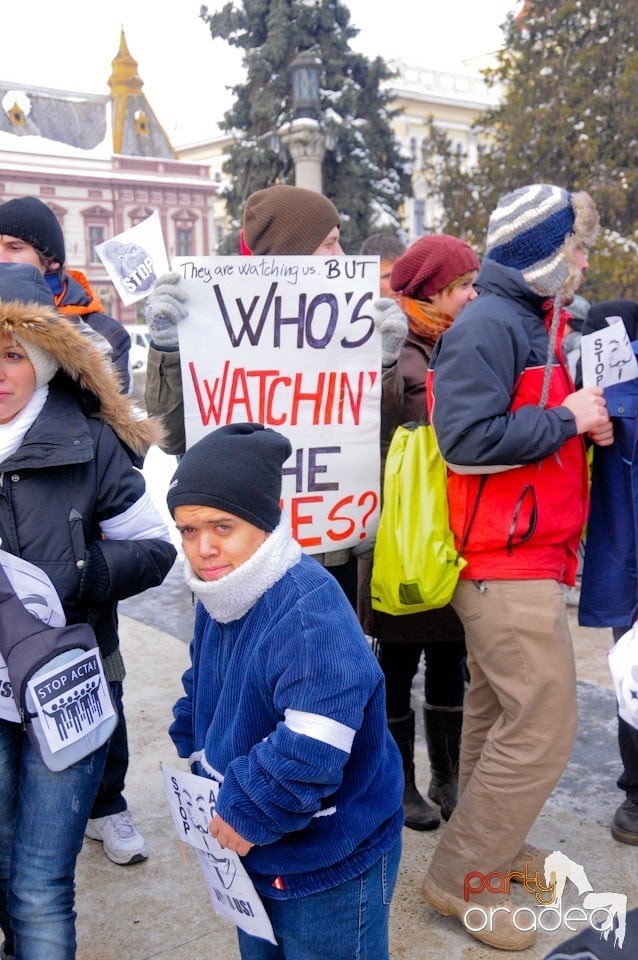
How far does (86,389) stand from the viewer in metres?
2.58

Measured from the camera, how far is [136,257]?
15.8 ft

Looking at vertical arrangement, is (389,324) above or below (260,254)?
below

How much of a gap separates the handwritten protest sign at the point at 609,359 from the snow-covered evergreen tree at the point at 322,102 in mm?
21249

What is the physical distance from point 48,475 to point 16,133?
57.2ft

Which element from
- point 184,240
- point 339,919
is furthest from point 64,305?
point 184,240

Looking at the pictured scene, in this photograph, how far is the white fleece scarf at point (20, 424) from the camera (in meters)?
2.38

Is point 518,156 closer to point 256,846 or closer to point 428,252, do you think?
point 428,252

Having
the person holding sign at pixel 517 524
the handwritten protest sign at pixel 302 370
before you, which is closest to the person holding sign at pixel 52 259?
the handwritten protest sign at pixel 302 370

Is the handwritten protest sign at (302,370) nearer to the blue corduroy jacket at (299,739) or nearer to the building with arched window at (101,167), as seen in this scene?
the blue corduroy jacket at (299,739)

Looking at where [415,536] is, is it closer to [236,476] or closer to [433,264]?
[433,264]

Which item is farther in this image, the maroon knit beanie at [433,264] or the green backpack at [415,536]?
the maroon knit beanie at [433,264]

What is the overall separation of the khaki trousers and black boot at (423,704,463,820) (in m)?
0.68

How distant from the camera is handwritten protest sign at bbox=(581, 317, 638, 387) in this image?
3.07 m

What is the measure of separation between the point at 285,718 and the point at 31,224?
7.04 ft
